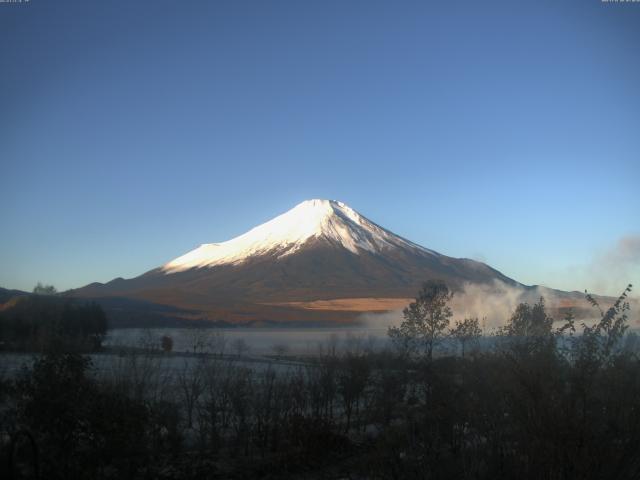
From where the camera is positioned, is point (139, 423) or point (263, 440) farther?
point (263, 440)

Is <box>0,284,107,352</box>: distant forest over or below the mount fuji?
below

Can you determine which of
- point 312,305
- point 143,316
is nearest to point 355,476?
point 143,316

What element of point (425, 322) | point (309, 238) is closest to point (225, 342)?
point (425, 322)

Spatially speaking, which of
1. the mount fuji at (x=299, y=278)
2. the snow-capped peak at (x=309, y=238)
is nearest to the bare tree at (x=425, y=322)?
the mount fuji at (x=299, y=278)

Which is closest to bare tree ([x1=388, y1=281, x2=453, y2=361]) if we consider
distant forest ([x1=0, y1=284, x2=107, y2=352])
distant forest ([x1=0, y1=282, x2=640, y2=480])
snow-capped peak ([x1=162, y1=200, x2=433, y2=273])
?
distant forest ([x1=0, y1=282, x2=640, y2=480])

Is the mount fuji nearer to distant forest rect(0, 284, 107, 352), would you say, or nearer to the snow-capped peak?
the snow-capped peak

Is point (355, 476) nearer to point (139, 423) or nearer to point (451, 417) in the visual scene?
point (451, 417)

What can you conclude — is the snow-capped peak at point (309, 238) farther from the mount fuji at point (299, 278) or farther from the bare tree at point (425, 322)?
the bare tree at point (425, 322)

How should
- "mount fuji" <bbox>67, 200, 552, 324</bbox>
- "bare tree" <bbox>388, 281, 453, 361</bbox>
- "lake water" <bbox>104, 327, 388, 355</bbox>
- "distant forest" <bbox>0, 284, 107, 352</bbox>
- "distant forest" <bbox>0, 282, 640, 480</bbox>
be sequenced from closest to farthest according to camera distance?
"distant forest" <bbox>0, 282, 640, 480</bbox>
"bare tree" <bbox>388, 281, 453, 361</bbox>
"distant forest" <bbox>0, 284, 107, 352</bbox>
"lake water" <bbox>104, 327, 388, 355</bbox>
"mount fuji" <bbox>67, 200, 552, 324</bbox>
